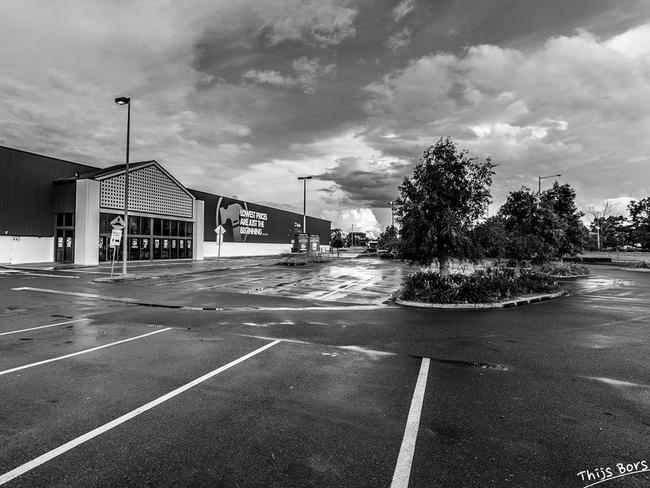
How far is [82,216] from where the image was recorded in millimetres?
32031

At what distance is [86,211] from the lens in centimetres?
3170

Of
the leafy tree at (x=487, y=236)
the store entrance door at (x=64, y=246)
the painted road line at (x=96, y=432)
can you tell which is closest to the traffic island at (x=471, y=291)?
the leafy tree at (x=487, y=236)

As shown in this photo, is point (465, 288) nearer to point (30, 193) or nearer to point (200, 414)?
point (200, 414)

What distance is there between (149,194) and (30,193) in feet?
30.7

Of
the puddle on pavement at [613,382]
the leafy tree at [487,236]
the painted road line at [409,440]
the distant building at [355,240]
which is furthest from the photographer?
the distant building at [355,240]

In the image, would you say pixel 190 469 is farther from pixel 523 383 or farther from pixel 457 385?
pixel 523 383

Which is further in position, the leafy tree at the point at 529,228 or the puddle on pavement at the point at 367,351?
the leafy tree at the point at 529,228

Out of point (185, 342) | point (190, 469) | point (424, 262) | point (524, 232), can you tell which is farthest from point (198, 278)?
point (190, 469)

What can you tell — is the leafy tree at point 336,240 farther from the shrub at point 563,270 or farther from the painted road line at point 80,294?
the painted road line at point 80,294

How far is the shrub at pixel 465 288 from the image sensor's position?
1402 centimetres

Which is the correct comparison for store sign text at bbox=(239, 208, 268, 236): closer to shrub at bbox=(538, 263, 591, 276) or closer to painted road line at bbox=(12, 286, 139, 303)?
painted road line at bbox=(12, 286, 139, 303)

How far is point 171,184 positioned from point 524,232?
111ft

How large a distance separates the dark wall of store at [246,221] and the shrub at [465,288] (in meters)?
35.7

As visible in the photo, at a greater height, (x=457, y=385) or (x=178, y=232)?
(x=178, y=232)
